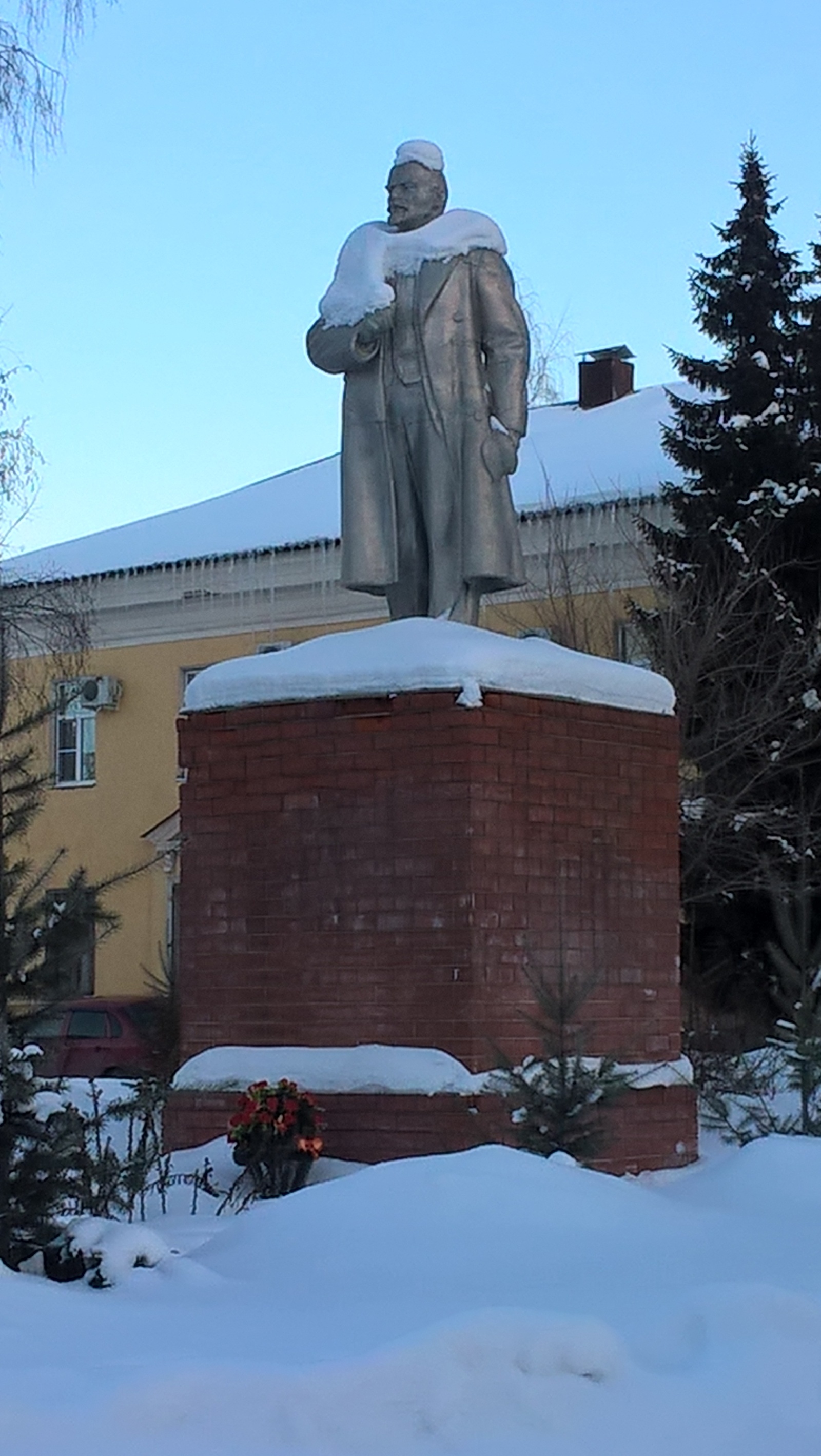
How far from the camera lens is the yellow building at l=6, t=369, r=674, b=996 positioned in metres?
25.5

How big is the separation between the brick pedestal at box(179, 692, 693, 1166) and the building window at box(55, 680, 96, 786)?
2072cm

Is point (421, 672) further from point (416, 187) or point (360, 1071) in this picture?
point (416, 187)

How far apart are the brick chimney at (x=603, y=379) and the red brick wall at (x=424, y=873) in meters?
20.9

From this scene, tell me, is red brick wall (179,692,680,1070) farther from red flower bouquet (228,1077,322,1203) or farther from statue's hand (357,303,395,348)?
statue's hand (357,303,395,348)

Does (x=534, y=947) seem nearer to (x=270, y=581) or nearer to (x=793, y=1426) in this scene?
(x=793, y=1426)

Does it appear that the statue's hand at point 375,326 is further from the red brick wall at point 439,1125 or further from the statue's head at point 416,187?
the red brick wall at point 439,1125

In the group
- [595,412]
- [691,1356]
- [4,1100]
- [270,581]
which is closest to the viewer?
[691,1356]

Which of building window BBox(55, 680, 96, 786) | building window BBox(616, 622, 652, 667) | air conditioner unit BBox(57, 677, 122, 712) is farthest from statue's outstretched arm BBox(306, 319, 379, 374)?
building window BBox(55, 680, 96, 786)

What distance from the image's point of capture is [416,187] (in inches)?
351

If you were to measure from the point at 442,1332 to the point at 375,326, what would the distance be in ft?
16.8

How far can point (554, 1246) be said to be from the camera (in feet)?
18.8

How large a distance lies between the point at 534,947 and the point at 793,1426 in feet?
12.6

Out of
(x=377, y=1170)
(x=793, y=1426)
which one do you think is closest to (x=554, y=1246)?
(x=377, y=1170)

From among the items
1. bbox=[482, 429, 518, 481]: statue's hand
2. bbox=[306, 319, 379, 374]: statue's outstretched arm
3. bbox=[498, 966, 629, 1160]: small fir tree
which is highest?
bbox=[306, 319, 379, 374]: statue's outstretched arm
